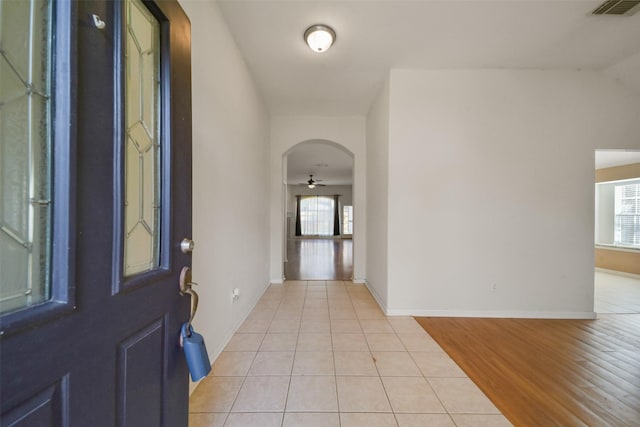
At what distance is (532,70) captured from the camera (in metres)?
2.98

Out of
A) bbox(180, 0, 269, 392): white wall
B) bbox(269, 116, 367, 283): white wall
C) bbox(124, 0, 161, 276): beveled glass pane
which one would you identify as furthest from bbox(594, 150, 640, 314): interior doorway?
bbox(124, 0, 161, 276): beveled glass pane

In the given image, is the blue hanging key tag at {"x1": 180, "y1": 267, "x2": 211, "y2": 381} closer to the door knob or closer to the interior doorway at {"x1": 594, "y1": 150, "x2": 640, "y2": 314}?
the door knob

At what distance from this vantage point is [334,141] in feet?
14.4

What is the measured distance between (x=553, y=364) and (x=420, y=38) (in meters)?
3.14

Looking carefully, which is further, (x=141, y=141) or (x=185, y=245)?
(x=185, y=245)

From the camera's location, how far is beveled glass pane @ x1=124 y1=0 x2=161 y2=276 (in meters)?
0.81

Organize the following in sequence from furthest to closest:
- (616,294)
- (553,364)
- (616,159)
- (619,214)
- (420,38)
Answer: (619,214) → (616,159) → (616,294) → (420,38) → (553,364)

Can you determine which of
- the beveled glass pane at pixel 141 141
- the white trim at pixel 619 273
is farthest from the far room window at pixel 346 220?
the beveled glass pane at pixel 141 141

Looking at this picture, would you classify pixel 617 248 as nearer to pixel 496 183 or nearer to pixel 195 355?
pixel 496 183

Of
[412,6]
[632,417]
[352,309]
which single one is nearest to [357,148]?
[412,6]

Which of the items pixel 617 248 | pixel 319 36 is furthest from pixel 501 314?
pixel 617 248

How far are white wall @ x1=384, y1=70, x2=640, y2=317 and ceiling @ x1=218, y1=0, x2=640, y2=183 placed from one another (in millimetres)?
220

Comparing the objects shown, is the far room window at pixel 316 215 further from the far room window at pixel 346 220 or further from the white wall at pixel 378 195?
the white wall at pixel 378 195

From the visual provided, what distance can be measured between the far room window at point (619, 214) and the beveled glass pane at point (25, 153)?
27.0ft
